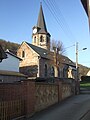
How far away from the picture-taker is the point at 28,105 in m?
16.9

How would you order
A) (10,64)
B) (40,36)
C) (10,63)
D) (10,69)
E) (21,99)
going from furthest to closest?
(40,36), (10,63), (10,64), (10,69), (21,99)

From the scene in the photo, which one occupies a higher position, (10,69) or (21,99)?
(10,69)

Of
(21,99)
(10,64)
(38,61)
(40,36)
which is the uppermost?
(40,36)

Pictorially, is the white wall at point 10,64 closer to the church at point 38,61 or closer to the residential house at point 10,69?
the residential house at point 10,69

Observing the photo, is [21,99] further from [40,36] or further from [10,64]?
[40,36]

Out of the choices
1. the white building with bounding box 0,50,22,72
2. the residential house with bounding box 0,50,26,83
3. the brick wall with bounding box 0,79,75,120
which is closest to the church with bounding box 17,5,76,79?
the white building with bounding box 0,50,22,72

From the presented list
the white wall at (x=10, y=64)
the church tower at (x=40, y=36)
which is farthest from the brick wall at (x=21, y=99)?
the church tower at (x=40, y=36)

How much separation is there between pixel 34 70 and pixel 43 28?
21940 millimetres

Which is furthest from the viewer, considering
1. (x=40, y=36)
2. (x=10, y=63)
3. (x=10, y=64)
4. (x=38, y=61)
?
(x=40, y=36)

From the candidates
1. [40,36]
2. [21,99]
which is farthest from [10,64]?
[21,99]

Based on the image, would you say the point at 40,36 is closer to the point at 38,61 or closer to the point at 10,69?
the point at 38,61

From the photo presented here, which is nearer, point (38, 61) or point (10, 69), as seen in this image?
point (10, 69)

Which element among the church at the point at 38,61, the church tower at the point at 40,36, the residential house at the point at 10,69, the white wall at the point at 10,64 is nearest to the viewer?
the residential house at the point at 10,69

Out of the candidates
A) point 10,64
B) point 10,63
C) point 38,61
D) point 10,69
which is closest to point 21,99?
point 10,69
